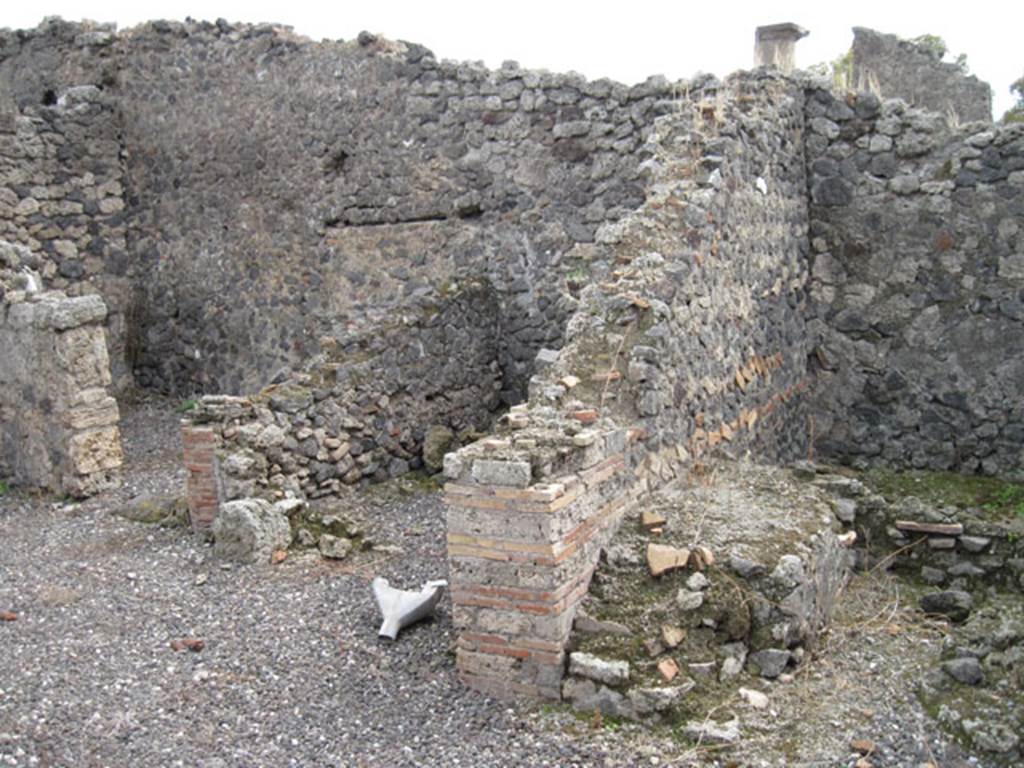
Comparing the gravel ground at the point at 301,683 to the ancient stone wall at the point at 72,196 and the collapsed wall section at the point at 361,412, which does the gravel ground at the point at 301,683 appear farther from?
the ancient stone wall at the point at 72,196

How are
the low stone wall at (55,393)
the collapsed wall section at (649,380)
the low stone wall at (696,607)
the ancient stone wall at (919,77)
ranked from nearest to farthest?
the low stone wall at (696,607), the collapsed wall section at (649,380), the low stone wall at (55,393), the ancient stone wall at (919,77)

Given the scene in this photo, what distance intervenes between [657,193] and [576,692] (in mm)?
3494

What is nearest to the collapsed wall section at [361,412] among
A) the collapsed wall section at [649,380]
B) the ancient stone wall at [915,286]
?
the collapsed wall section at [649,380]

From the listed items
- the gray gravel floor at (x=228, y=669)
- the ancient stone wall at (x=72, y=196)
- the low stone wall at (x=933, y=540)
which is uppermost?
the ancient stone wall at (x=72, y=196)

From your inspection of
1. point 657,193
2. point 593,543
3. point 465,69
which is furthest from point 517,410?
point 465,69

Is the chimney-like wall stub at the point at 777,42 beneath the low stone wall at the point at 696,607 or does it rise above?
above

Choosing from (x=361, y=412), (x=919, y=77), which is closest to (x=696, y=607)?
(x=361, y=412)

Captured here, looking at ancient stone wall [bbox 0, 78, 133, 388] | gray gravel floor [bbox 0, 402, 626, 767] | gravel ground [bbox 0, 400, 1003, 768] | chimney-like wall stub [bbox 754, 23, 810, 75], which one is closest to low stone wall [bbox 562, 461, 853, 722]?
gravel ground [bbox 0, 400, 1003, 768]

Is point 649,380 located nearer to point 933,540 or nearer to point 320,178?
point 933,540

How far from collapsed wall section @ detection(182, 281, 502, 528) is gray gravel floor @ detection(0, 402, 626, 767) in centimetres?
68

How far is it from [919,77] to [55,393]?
993cm

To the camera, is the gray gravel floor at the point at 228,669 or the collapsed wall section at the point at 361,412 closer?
the gray gravel floor at the point at 228,669

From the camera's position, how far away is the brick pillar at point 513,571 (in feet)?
17.6

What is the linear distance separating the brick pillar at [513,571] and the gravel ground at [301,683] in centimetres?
19
